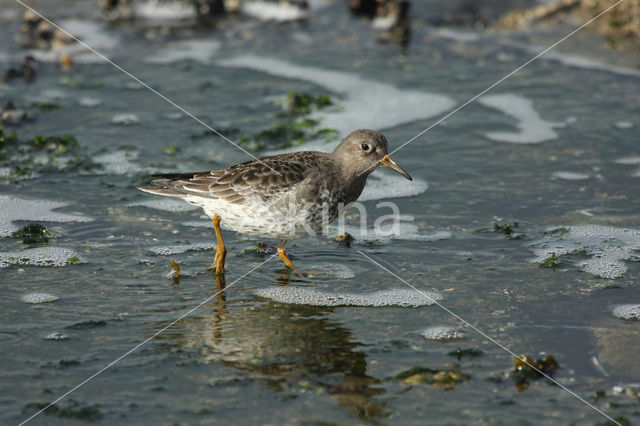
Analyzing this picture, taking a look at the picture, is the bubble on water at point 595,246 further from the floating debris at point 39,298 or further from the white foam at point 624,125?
the floating debris at point 39,298

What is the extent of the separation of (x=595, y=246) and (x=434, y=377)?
9.95 feet

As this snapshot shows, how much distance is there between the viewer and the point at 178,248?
7453 mm

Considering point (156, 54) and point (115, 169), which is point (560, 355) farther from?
point (156, 54)

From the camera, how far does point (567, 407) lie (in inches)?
193

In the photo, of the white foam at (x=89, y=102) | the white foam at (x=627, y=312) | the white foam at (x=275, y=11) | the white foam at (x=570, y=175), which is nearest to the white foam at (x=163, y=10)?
the white foam at (x=275, y=11)

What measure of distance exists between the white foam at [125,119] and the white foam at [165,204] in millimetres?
2600

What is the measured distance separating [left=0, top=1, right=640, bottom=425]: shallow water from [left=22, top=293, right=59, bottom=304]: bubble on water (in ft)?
0.06

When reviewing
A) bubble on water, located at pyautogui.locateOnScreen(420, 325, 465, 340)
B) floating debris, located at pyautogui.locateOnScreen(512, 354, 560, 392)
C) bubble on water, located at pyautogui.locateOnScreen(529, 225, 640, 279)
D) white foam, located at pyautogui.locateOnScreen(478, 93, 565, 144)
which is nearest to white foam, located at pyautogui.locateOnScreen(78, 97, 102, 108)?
white foam, located at pyautogui.locateOnScreen(478, 93, 565, 144)

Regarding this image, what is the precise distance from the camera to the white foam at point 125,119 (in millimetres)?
10695

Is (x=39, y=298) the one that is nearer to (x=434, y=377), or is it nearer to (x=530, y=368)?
(x=434, y=377)

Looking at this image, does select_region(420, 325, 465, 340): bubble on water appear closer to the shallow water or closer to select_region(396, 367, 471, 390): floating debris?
the shallow water

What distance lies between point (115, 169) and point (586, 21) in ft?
33.0

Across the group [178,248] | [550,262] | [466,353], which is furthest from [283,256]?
[550,262]

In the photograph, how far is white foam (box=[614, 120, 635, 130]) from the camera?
1016cm
